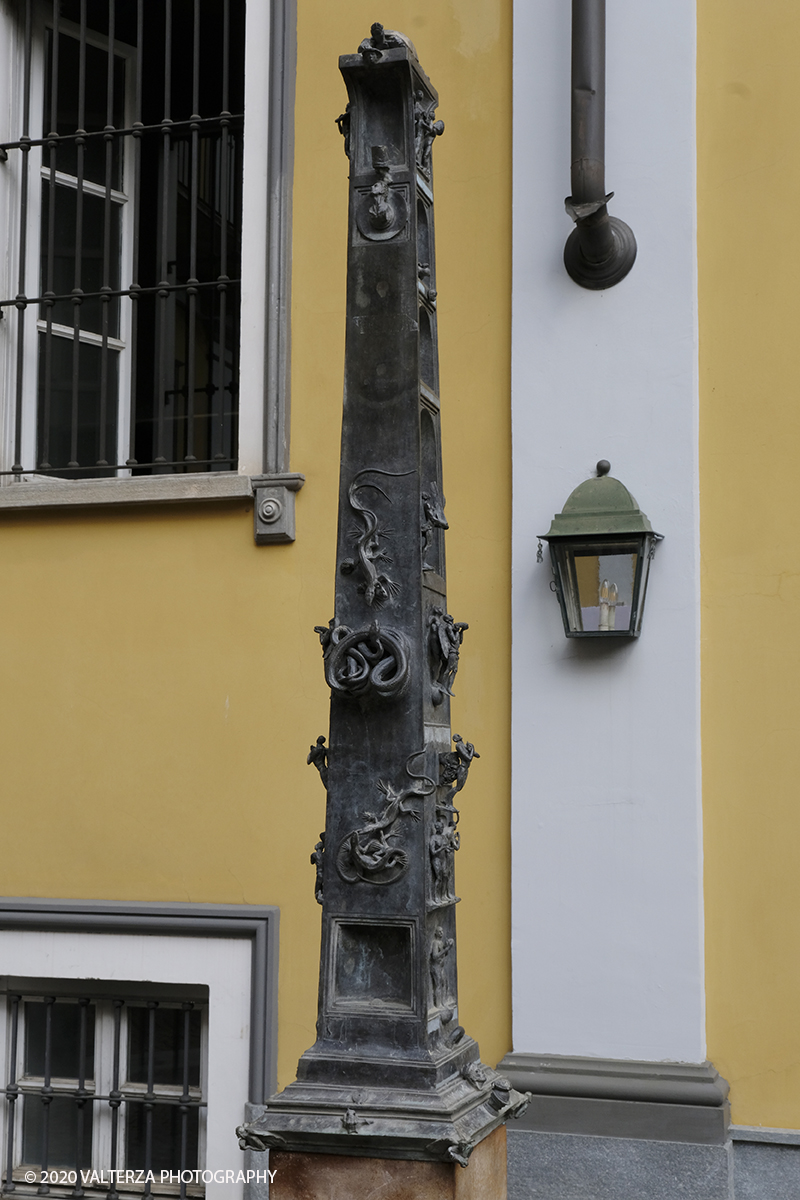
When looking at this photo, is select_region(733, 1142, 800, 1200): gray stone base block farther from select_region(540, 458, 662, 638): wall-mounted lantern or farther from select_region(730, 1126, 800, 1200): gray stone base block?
select_region(540, 458, 662, 638): wall-mounted lantern

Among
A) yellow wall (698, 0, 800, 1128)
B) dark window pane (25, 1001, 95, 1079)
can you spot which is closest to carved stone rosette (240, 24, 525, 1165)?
yellow wall (698, 0, 800, 1128)

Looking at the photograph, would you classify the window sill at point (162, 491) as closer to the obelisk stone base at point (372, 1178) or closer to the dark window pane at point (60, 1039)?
the dark window pane at point (60, 1039)

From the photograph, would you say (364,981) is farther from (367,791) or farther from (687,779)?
(687,779)

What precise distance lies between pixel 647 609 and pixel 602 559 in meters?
0.25

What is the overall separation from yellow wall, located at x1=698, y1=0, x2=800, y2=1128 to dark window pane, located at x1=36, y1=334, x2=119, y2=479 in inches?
102

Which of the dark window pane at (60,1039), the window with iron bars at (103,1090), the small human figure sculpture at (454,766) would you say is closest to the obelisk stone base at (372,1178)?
the small human figure sculpture at (454,766)

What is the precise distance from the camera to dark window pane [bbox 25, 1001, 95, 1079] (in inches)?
211

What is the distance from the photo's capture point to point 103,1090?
528 centimetres

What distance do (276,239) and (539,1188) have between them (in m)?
3.57

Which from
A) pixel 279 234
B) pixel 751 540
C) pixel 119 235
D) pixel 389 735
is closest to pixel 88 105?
pixel 119 235

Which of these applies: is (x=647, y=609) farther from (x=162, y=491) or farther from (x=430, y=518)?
(x=162, y=491)

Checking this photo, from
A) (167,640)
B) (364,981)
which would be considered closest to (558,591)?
(167,640)

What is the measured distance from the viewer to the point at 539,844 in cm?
472

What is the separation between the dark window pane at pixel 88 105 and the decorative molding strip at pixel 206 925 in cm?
314
